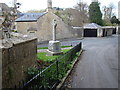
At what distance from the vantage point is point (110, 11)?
180 ft

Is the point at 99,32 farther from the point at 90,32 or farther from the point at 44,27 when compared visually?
the point at 44,27

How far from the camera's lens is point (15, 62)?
16.4ft

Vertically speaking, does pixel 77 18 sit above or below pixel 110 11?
below

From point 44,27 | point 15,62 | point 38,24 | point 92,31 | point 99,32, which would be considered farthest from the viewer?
point 92,31

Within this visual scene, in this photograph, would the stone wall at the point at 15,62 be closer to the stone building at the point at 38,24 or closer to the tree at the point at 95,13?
the stone building at the point at 38,24

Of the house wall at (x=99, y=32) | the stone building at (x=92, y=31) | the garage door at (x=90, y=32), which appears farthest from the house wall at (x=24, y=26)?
the house wall at (x=99, y=32)

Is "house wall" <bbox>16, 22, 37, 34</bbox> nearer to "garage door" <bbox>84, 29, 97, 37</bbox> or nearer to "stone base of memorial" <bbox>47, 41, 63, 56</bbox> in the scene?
"stone base of memorial" <bbox>47, 41, 63, 56</bbox>

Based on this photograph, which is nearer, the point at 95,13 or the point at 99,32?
the point at 99,32

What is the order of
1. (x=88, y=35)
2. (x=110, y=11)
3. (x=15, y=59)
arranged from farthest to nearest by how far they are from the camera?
(x=110, y=11)
(x=88, y=35)
(x=15, y=59)

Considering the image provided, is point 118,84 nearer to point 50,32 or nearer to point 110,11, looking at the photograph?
point 50,32

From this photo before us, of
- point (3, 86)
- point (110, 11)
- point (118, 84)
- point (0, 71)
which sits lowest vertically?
point (118, 84)

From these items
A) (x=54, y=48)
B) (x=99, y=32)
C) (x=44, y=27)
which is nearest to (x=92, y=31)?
(x=99, y=32)

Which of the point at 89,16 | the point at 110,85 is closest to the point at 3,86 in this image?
the point at 110,85

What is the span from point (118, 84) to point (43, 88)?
3399mm
